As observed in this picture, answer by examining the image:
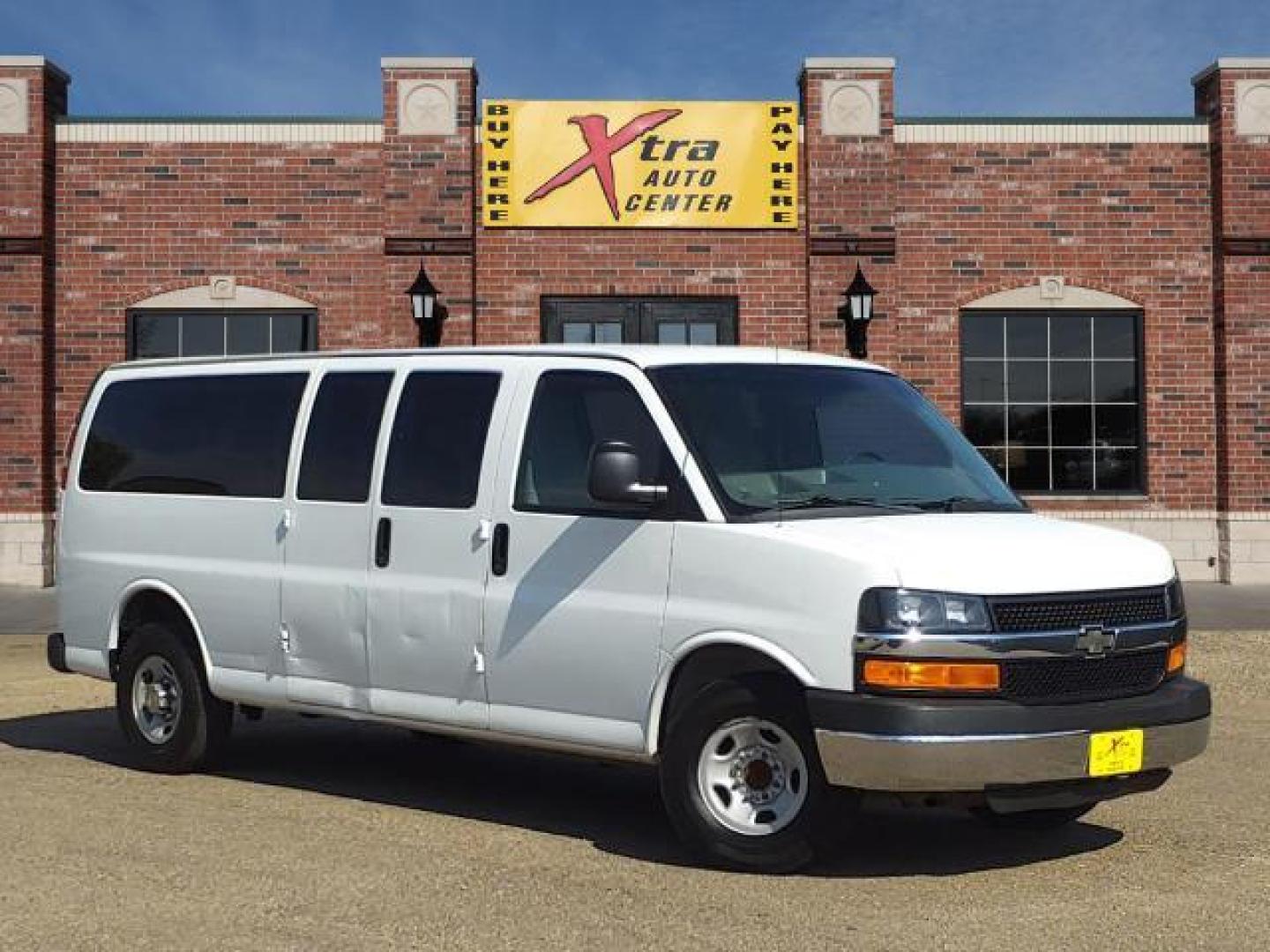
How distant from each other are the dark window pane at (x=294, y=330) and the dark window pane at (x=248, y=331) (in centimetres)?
13

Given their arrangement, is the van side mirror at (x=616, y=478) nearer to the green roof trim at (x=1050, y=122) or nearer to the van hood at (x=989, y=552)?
the van hood at (x=989, y=552)

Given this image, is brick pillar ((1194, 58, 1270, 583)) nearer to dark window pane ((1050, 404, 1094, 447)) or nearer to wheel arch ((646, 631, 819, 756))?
dark window pane ((1050, 404, 1094, 447))

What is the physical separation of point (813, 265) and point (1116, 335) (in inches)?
153

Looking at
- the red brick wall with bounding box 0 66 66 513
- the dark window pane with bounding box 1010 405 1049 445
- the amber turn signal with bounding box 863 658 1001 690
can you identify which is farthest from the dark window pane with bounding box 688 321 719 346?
the amber turn signal with bounding box 863 658 1001 690

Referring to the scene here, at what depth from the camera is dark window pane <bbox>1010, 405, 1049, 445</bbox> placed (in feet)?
67.5

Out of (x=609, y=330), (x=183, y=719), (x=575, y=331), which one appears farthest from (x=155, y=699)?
(x=609, y=330)

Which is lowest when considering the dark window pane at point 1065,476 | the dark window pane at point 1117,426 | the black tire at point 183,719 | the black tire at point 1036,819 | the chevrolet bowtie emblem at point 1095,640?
the black tire at point 1036,819

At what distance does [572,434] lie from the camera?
6891 mm

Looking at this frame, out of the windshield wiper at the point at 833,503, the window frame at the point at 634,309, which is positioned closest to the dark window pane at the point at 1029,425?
the window frame at the point at 634,309

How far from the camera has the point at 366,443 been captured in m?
7.64

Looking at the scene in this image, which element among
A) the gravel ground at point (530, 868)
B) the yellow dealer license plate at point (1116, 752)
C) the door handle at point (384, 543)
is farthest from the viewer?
the door handle at point (384, 543)

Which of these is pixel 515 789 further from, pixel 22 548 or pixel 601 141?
pixel 22 548

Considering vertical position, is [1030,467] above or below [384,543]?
above

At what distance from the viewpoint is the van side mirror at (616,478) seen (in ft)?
20.6
